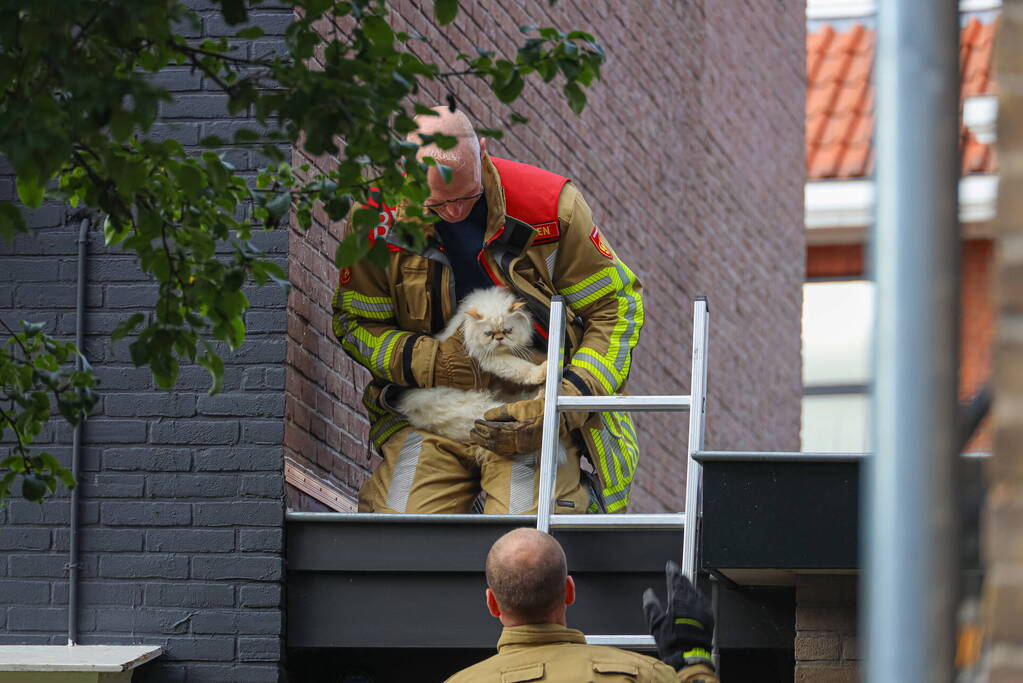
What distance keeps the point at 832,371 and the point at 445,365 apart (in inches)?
529

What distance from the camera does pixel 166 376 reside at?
3674mm

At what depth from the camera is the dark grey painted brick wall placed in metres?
5.35

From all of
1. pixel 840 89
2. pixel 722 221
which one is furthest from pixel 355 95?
pixel 840 89

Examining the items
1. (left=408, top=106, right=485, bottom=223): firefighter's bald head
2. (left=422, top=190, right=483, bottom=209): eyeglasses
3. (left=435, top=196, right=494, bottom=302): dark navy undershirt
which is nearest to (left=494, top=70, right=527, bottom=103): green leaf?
(left=408, top=106, right=485, bottom=223): firefighter's bald head

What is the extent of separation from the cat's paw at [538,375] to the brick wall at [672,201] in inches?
33.0

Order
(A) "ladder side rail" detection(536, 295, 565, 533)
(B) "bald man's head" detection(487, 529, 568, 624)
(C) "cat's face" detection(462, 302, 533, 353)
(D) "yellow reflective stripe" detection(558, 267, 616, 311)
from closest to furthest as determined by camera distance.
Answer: (B) "bald man's head" detection(487, 529, 568, 624) → (A) "ladder side rail" detection(536, 295, 565, 533) → (C) "cat's face" detection(462, 302, 533, 353) → (D) "yellow reflective stripe" detection(558, 267, 616, 311)

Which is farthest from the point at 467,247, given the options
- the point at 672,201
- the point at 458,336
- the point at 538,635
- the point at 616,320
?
the point at 672,201

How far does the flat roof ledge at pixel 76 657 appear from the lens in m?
4.91

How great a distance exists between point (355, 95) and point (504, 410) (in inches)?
90.0

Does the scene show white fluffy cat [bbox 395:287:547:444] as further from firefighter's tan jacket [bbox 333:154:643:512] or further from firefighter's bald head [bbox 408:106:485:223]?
firefighter's bald head [bbox 408:106:485:223]

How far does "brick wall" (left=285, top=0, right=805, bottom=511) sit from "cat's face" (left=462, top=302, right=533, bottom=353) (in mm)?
648

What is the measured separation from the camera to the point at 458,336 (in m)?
5.53

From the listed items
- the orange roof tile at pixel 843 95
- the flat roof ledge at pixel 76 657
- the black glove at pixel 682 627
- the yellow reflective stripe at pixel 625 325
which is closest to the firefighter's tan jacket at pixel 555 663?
the black glove at pixel 682 627

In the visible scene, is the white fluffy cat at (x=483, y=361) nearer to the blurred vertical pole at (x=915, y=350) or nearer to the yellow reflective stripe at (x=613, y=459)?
the yellow reflective stripe at (x=613, y=459)
